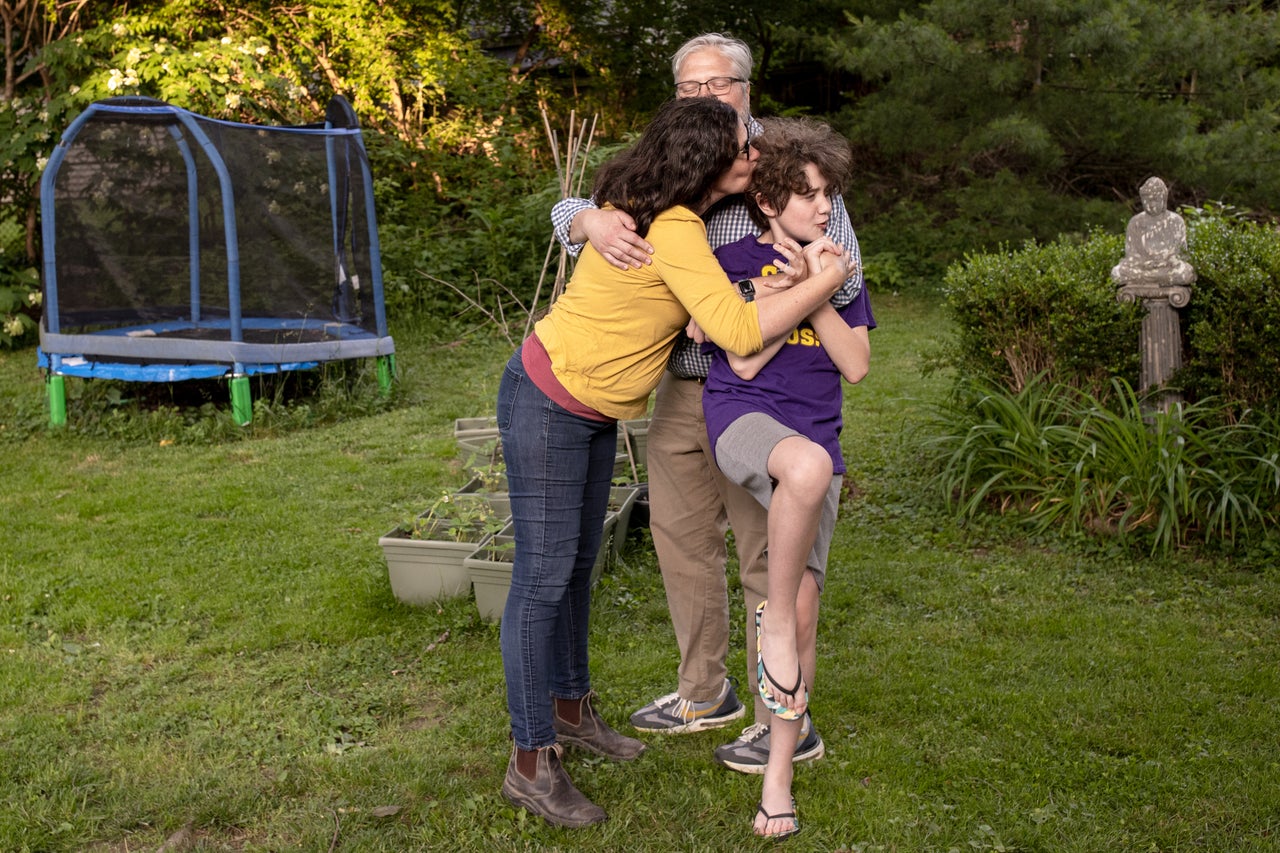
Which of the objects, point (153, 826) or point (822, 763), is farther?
point (822, 763)

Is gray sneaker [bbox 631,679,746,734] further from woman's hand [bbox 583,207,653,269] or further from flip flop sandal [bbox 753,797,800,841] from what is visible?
woman's hand [bbox 583,207,653,269]

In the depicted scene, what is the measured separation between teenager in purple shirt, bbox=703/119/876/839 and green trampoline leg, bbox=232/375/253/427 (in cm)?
499

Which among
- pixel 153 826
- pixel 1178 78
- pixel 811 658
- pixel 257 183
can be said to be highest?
pixel 1178 78

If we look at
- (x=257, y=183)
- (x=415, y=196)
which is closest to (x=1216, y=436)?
(x=257, y=183)

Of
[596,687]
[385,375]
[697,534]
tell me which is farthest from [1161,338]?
[385,375]

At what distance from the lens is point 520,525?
2594 millimetres

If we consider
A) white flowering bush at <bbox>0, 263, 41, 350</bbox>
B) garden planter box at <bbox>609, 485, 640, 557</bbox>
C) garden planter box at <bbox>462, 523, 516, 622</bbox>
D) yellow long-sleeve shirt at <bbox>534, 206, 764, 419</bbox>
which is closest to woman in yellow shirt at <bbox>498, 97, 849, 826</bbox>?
yellow long-sleeve shirt at <bbox>534, 206, 764, 419</bbox>

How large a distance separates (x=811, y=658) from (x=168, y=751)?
5.71 feet

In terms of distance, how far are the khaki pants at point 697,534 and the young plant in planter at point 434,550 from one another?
1138 millimetres

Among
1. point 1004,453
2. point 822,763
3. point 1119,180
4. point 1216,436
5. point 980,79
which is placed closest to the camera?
point 822,763

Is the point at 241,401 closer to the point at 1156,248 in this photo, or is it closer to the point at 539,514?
the point at 539,514

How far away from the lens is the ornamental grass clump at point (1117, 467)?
450 centimetres

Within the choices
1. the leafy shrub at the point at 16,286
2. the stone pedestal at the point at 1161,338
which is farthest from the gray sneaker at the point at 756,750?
the leafy shrub at the point at 16,286

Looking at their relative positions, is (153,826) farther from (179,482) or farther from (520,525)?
(179,482)
